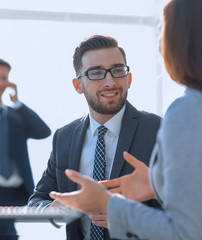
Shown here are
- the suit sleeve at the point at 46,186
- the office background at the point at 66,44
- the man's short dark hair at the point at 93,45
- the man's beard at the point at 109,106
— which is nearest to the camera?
the suit sleeve at the point at 46,186

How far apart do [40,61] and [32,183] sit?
252 cm

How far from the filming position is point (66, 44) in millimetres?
4047

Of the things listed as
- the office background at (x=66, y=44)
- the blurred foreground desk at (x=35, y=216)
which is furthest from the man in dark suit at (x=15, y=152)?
the office background at (x=66, y=44)

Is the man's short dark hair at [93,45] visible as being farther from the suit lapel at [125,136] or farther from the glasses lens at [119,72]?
the suit lapel at [125,136]

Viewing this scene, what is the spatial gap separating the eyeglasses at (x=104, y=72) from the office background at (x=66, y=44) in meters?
1.74

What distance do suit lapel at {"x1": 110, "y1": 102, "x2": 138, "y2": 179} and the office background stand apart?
Answer: 6.13 ft

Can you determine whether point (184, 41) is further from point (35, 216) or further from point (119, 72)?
point (119, 72)

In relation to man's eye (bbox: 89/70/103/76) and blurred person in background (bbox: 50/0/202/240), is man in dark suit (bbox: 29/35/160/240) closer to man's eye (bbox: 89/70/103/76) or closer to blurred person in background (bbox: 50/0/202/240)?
man's eye (bbox: 89/70/103/76)

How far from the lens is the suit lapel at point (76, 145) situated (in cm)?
189

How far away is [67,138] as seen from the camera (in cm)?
204

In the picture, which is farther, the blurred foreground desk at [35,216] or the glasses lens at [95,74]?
A: the glasses lens at [95,74]

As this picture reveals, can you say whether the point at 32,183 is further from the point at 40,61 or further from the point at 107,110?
the point at 40,61

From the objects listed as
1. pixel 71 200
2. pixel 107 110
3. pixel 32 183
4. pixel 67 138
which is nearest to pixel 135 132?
pixel 107 110

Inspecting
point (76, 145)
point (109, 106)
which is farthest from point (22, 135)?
point (109, 106)
